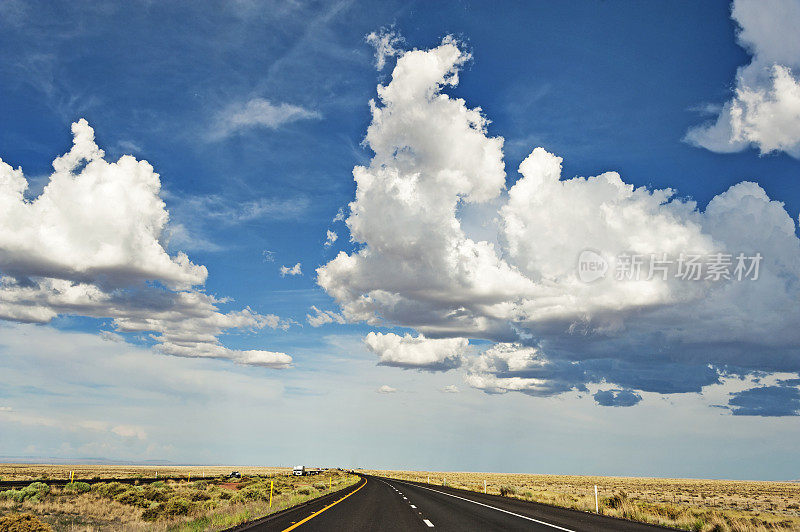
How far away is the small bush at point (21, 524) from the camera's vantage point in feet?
44.1

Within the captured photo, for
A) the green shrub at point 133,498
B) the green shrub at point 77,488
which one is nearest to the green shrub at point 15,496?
the green shrub at point 133,498

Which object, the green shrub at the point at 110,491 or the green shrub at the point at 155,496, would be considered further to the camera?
the green shrub at the point at 110,491

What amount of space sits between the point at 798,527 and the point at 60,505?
1298 inches

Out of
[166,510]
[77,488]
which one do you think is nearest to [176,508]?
[166,510]

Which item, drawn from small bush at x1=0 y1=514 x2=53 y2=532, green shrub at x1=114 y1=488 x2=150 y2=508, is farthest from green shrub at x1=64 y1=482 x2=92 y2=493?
small bush at x1=0 y1=514 x2=53 y2=532

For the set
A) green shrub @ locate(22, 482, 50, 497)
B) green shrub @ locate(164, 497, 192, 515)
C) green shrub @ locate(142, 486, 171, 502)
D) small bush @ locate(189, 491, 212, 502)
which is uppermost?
green shrub @ locate(164, 497, 192, 515)

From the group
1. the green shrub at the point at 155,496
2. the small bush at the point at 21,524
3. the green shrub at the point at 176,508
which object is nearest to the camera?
the small bush at the point at 21,524

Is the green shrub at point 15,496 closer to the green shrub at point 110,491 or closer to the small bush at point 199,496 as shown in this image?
the green shrub at point 110,491

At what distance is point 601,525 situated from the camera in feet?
57.1

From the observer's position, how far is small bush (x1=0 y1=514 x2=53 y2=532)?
13.4 m

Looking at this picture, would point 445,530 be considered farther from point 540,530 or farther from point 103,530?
point 103,530

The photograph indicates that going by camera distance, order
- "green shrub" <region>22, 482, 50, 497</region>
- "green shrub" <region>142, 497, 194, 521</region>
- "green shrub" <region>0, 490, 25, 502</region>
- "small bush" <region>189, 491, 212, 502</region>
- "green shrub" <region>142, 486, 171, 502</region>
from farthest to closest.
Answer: "small bush" <region>189, 491, 212, 502</region> → "green shrub" <region>142, 486, 171, 502</region> → "green shrub" <region>22, 482, 50, 497</region> → "green shrub" <region>0, 490, 25, 502</region> → "green shrub" <region>142, 497, 194, 521</region>

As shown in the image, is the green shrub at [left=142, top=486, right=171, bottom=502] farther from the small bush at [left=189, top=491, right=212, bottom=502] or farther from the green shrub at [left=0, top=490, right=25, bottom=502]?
the green shrub at [left=0, top=490, right=25, bottom=502]

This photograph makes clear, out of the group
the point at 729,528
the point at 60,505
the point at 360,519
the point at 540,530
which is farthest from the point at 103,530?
the point at 729,528
